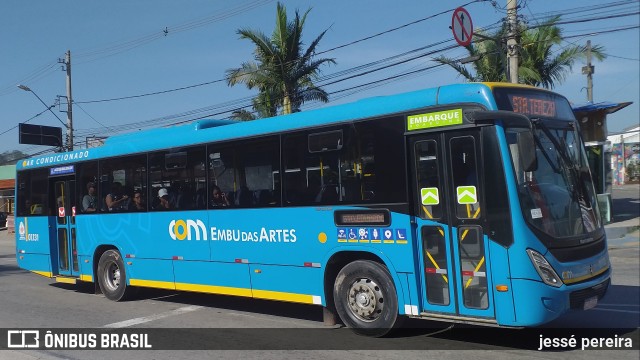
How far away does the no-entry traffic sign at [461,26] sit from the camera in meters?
15.3

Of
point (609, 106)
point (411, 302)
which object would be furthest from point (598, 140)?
point (411, 302)

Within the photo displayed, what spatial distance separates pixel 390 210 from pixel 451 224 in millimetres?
843

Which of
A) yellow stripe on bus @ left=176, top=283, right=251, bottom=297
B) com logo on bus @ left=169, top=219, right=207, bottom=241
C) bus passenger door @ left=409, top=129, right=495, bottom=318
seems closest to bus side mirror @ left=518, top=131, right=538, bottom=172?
bus passenger door @ left=409, top=129, right=495, bottom=318

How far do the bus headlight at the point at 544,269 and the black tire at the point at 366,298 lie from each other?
1774 millimetres

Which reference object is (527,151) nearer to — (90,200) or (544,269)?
(544,269)

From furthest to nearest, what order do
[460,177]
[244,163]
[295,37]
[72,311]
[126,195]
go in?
[295,37] → [126,195] → [72,311] → [244,163] → [460,177]

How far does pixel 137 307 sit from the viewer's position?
34.5 ft

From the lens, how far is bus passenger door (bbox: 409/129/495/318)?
6.45 meters

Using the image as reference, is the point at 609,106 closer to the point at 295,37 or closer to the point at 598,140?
the point at 598,140

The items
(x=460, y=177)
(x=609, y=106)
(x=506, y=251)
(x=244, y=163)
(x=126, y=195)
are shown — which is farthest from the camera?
(x=609, y=106)

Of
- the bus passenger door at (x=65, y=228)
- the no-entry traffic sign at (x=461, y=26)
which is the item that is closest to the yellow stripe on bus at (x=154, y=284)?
the bus passenger door at (x=65, y=228)

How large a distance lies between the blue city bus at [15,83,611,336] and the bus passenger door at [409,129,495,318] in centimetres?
2

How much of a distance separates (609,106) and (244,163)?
16242 millimetres

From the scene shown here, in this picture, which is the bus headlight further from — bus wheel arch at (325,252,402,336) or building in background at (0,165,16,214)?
building in background at (0,165,16,214)
